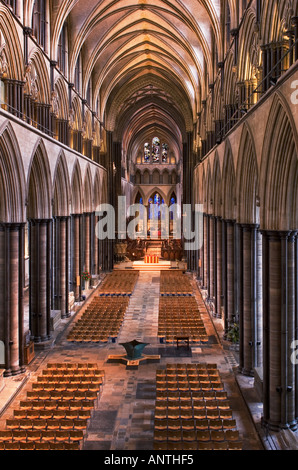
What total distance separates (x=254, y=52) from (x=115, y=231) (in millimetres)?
31397

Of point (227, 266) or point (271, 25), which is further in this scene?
point (227, 266)

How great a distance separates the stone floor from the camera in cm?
1162

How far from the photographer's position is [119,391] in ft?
48.0

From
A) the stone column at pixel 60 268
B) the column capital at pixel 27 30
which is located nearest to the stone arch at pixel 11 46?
the column capital at pixel 27 30

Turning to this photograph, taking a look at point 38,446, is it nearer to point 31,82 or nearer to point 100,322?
point 100,322

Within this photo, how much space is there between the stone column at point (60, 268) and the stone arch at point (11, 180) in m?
7.40

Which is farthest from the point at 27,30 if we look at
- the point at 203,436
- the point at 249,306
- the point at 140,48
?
the point at 140,48

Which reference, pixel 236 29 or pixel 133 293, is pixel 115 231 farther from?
pixel 236 29

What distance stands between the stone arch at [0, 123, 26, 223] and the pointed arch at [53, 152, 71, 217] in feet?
23.5

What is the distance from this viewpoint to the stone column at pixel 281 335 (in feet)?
36.8

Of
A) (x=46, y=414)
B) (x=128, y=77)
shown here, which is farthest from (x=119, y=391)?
(x=128, y=77)

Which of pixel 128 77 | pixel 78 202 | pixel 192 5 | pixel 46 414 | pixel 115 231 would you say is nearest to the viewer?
pixel 46 414

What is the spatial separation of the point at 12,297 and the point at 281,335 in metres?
9.64

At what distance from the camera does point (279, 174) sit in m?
11.6
